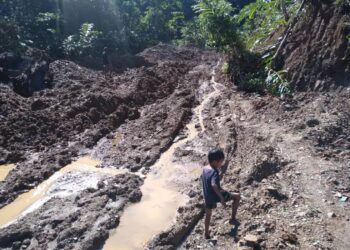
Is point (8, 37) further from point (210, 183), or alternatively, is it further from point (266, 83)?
point (210, 183)

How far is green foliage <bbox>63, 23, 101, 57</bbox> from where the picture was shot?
19.8m

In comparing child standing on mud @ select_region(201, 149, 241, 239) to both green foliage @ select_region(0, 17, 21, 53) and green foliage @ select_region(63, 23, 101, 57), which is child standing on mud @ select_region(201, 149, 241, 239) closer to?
green foliage @ select_region(0, 17, 21, 53)

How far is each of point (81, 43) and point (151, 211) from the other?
1532 cm

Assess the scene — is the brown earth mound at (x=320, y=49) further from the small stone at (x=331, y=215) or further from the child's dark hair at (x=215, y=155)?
the child's dark hair at (x=215, y=155)

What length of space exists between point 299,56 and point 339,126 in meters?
3.83

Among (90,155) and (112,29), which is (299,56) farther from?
(112,29)

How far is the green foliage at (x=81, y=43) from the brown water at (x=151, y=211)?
12590 mm

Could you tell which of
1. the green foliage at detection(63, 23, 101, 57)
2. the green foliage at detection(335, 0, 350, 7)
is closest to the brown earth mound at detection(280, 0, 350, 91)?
the green foliage at detection(335, 0, 350, 7)

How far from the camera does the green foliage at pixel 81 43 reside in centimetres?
1975

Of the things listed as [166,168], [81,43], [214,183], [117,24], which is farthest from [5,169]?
[117,24]

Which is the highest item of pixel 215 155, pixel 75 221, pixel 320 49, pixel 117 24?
pixel 117 24

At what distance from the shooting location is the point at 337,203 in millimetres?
5652

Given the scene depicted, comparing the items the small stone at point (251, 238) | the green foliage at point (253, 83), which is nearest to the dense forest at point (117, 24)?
the green foliage at point (253, 83)

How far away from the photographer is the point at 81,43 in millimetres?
20438
